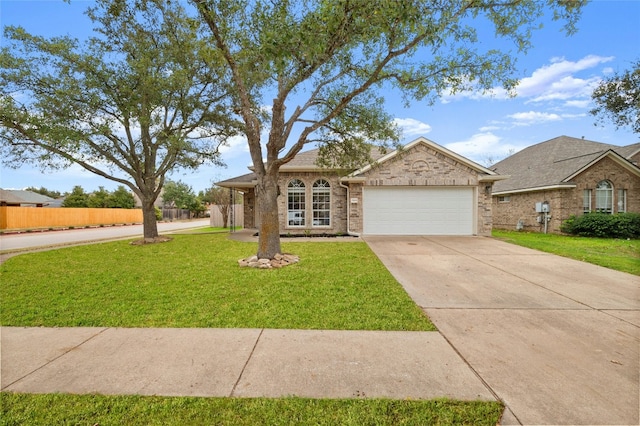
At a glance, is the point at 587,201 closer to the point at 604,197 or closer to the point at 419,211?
the point at 604,197

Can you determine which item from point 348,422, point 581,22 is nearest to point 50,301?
point 348,422

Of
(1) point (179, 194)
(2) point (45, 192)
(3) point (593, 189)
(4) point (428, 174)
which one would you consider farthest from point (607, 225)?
(2) point (45, 192)

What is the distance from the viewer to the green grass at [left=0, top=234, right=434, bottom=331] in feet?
13.2

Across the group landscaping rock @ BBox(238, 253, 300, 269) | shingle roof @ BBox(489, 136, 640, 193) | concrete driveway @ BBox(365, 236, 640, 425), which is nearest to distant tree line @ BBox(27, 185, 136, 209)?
landscaping rock @ BBox(238, 253, 300, 269)

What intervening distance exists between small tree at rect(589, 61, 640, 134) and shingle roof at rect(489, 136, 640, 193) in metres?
1.62

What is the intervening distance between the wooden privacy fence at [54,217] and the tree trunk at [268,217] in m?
24.2

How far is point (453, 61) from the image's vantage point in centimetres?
661

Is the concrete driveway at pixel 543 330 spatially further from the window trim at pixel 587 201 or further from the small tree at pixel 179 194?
the small tree at pixel 179 194

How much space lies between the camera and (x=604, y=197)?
1526cm

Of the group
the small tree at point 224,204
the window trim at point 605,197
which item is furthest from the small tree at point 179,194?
the window trim at point 605,197

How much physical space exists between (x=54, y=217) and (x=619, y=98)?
129 feet

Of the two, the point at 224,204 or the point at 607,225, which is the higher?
the point at 224,204

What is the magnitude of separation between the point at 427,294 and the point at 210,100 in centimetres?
1150

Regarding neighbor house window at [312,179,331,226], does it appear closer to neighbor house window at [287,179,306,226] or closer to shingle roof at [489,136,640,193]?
neighbor house window at [287,179,306,226]
